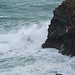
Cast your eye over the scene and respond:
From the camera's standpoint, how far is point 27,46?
23.7m

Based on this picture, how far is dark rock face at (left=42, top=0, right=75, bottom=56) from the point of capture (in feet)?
64.8

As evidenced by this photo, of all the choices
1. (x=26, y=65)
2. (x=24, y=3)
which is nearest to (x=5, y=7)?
(x=24, y=3)

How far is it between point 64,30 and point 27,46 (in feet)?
14.6

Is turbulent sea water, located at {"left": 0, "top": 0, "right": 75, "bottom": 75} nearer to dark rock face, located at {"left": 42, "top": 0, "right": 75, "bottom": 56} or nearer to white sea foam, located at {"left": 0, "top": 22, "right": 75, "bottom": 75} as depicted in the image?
white sea foam, located at {"left": 0, "top": 22, "right": 75, "bottom": 75}

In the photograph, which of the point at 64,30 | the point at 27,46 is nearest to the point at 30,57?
→ the point at 27,46

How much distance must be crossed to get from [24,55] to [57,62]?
3.10m

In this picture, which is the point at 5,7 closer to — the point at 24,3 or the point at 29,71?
the point at 24,3

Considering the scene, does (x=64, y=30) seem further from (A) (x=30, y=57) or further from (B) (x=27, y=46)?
(B) (x=27, y=46)

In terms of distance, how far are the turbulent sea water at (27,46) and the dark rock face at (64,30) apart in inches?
20.5

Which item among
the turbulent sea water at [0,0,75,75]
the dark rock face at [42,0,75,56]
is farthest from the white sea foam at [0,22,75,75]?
the dark rock face at [42,0,75,56]

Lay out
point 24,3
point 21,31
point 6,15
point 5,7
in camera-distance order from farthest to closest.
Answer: point 24,3, point 5,7, point 6,15, point 21,31

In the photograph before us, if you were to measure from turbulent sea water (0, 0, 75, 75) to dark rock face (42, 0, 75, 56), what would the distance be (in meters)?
0.52

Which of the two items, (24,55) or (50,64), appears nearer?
(50,64)

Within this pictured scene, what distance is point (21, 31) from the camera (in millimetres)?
27469
